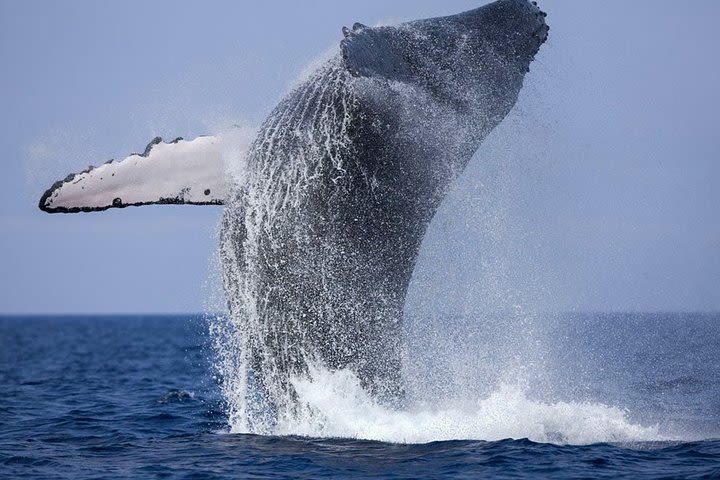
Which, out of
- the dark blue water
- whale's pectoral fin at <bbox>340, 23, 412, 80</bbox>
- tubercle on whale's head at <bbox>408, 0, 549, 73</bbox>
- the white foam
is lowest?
the dark blue water

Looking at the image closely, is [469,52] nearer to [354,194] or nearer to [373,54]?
[373,54]

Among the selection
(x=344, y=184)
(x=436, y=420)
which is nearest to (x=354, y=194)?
(x=344, y=184)

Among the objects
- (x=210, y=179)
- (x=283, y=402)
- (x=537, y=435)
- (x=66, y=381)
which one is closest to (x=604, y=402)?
(x=537, y=435)

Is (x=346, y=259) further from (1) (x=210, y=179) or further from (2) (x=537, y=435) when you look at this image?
(2) (x=537, y=435)

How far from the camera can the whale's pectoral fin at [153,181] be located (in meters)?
11.0

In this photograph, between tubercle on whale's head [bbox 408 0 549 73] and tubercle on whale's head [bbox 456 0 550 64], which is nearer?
tubercle on whale's head [bbox 408 0 549 73]

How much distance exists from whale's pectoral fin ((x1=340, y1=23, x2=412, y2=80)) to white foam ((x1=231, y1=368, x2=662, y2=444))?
326 centimetres

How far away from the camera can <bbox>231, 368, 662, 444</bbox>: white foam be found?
34.8 feet

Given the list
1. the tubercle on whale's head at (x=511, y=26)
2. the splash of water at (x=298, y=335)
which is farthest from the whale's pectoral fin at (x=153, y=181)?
the tubercle on whale's head at (x=511, y=26)

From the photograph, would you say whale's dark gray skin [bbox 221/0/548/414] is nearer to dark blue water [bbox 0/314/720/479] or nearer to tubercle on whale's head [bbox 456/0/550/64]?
tubercle on whale's head [bbox 456/0/550/64]

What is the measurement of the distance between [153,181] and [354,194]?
247 centimetres

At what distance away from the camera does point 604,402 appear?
15094 mm

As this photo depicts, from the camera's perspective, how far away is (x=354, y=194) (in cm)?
1006

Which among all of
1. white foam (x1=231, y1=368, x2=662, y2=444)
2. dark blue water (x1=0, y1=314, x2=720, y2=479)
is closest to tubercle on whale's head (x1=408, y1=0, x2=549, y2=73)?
white foam (x1=231, y1=368, x2=662, y2=444)
